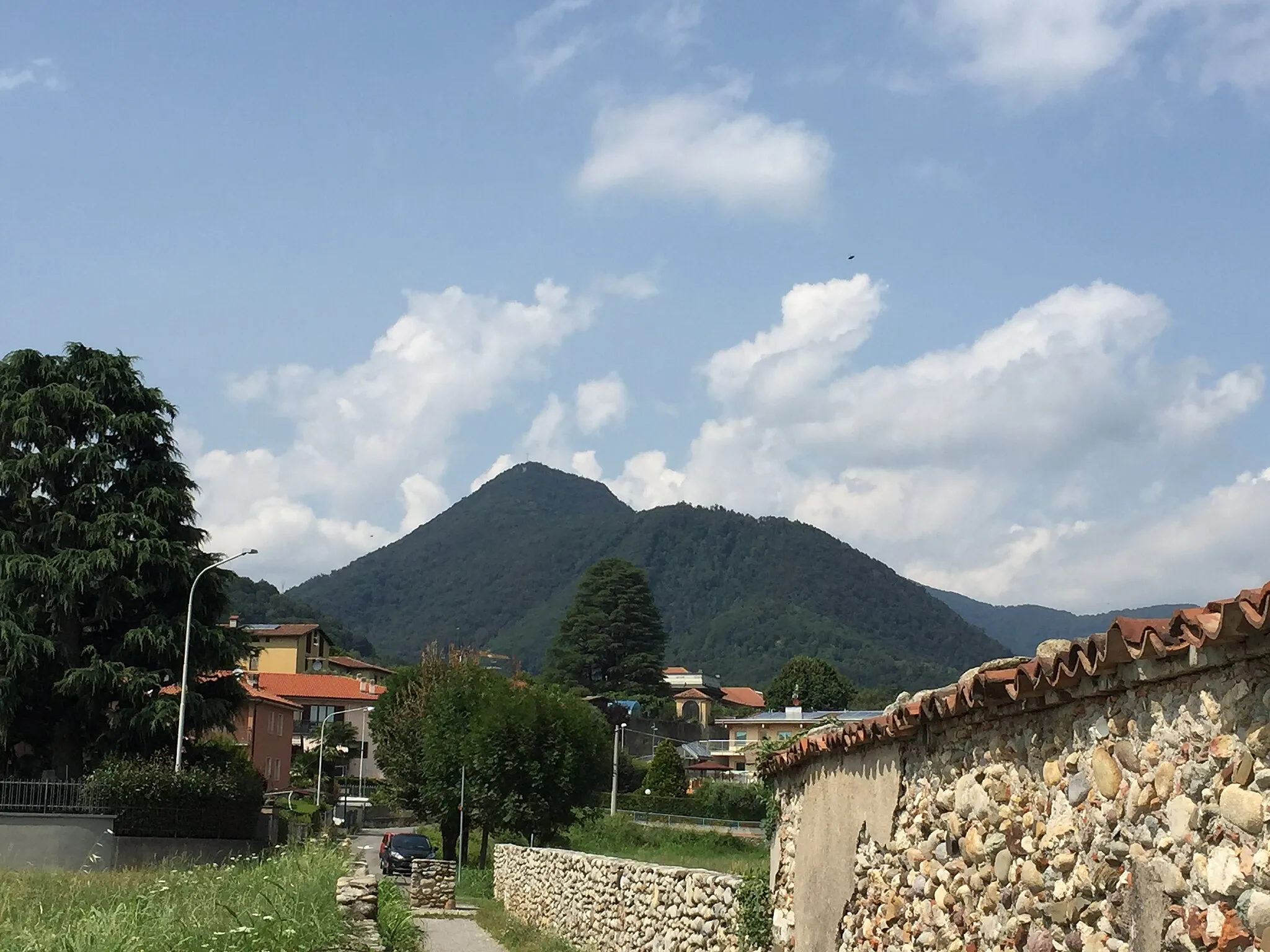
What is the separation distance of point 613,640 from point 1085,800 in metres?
126

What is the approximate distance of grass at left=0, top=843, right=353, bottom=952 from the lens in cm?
1044

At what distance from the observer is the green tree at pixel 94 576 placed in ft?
120

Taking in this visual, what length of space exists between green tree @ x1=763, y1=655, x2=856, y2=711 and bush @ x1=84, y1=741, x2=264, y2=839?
88834 millimetres

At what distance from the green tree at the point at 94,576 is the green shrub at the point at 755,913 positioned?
28.4 m

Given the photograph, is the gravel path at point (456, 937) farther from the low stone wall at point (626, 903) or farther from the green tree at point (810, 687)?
the green tree at point (810, 687)

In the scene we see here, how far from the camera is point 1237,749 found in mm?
4215

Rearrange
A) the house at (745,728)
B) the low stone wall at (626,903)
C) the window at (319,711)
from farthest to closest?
the window at (319,711)
the house at (745,728)
the low stone wall at (626,903)

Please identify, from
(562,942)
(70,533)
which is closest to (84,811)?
(70,533)

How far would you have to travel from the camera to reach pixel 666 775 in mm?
72125

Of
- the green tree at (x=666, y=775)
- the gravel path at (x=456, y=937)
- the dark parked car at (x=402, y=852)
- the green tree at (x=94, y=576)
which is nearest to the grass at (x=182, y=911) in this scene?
the gravel path at (x=456, y=937)

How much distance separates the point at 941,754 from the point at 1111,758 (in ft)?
7.21

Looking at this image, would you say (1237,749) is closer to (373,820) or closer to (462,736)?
(462,736)

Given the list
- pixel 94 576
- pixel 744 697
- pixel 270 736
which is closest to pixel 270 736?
pixel 270 736

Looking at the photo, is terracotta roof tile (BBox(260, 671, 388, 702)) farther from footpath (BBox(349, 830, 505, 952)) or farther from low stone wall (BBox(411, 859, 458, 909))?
footpath (BBox(349, 830, 505, 952))
